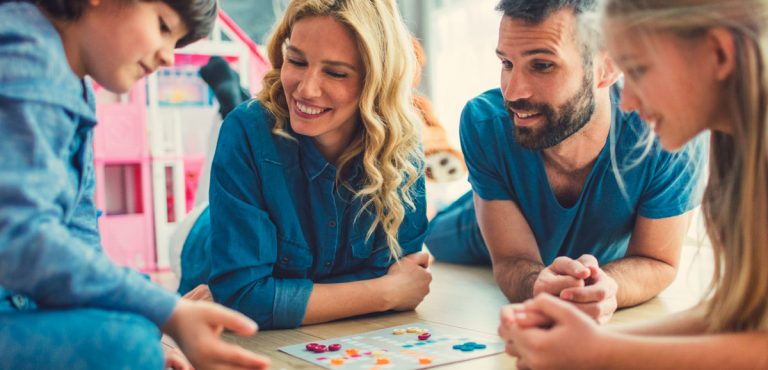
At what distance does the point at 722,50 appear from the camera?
1.01 metres

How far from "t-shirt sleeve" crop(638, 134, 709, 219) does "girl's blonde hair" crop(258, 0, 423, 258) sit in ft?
1.62

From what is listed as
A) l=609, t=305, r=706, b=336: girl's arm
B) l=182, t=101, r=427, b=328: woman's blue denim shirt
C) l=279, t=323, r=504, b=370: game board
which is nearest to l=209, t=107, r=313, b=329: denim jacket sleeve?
l=182, t=101, r=427, b=328: woman's blue denim shirt

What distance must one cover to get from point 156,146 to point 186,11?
196 centimetres

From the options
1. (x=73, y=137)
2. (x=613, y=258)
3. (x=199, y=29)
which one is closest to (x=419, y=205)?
(x=613, y=258)

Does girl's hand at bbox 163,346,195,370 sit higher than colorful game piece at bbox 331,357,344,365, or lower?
higher

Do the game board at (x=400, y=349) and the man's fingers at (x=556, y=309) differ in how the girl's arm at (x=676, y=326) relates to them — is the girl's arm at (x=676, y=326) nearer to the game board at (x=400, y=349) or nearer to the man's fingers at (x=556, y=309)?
the man's fingers at (x=556, y=309)

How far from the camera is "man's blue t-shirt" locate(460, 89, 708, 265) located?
1.73 m

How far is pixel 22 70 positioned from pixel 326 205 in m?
0.76

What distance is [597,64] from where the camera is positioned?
5.76 ft

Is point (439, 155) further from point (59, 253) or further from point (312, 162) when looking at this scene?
point (59, 253)

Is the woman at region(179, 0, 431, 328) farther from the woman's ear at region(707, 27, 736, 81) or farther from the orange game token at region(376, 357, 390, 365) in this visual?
the woman's ear at region(707, 27, 736, 81)

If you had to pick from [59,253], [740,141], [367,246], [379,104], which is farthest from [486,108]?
[59,253]

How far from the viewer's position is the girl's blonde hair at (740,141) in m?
0.99

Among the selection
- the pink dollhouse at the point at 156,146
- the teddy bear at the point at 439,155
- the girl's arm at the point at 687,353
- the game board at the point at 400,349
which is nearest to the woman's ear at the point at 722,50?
the girl's arm at the point at 687,353
